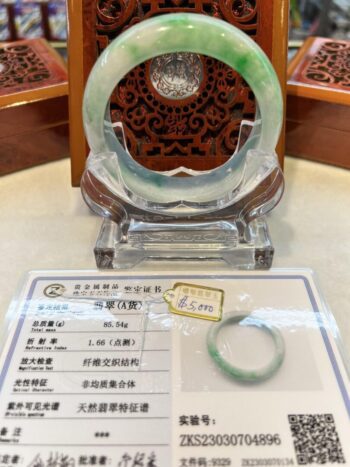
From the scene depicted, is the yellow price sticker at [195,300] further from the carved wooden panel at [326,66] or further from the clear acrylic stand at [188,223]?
the carved wooden panel at [326,66]

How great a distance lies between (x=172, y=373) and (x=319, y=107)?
46cm

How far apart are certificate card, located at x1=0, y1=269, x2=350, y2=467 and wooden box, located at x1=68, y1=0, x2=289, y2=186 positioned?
190 mm

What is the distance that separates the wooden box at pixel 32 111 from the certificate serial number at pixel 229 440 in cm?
51

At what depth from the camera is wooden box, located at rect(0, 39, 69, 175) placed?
0.75 metres

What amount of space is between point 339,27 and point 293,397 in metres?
1.29

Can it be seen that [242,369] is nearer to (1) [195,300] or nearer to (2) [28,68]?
(1) [195,300]

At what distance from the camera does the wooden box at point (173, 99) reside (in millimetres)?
667

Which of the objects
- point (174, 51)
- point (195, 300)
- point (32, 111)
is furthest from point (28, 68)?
point (195, 300)

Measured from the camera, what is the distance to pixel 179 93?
0.68 m

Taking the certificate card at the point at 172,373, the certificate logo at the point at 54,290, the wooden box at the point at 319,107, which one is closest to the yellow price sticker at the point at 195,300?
the certificate card at the point at 172,373

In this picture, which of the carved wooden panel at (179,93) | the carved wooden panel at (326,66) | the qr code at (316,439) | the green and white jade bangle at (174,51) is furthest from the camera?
the carved wooden panel at (326,66)

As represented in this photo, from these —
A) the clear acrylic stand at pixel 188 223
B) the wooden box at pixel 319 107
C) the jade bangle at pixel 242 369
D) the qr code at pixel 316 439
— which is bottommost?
the qr code at pixel 316 439

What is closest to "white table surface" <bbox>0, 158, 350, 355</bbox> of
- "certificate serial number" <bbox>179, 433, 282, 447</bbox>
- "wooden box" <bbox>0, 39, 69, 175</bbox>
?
"wooden box" <bbox>0, 39, 69, 175</bbox>

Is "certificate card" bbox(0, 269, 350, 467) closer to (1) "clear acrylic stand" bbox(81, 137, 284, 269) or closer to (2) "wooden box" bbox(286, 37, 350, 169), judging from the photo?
(1) "clear acrylic stand" bbox(81, 137, 284, 269)
